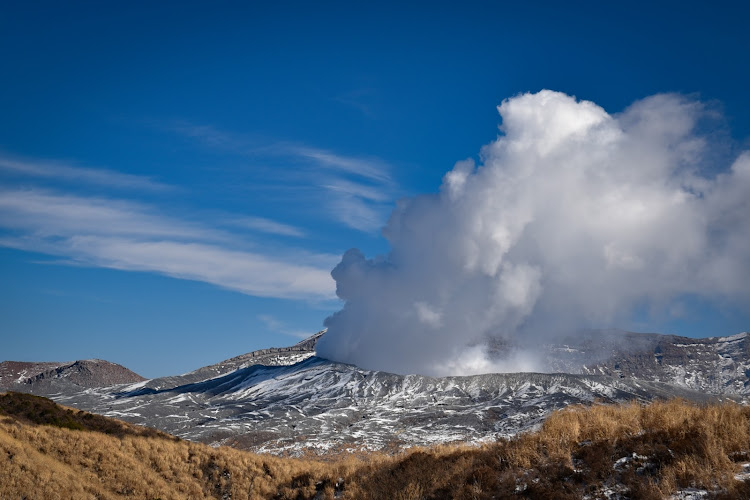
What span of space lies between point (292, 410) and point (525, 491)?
170 metres

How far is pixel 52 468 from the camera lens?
23844 mm

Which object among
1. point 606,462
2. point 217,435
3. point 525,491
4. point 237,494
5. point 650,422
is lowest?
point 217,435

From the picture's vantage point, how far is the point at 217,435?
137750 millimetres

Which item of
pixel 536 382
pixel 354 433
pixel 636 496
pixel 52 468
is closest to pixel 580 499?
pixel 636 496

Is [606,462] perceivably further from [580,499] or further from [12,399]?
[12,399]

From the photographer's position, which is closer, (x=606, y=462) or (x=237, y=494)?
(x=606, y=462)

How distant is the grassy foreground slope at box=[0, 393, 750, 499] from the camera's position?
14.9 m

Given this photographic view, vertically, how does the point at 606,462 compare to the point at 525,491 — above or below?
above

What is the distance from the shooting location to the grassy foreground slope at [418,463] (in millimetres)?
14922

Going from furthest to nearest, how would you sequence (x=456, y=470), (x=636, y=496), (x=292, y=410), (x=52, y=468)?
1. (x=292, y=410)
2. (x=52, y=468)
3. (x=456, y=470)
4. (x=636, y=496)

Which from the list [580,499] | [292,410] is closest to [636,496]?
[580,499]

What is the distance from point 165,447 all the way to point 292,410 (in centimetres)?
15317

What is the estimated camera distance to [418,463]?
21.2 m

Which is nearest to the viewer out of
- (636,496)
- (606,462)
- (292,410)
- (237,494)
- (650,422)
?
(636,496)
